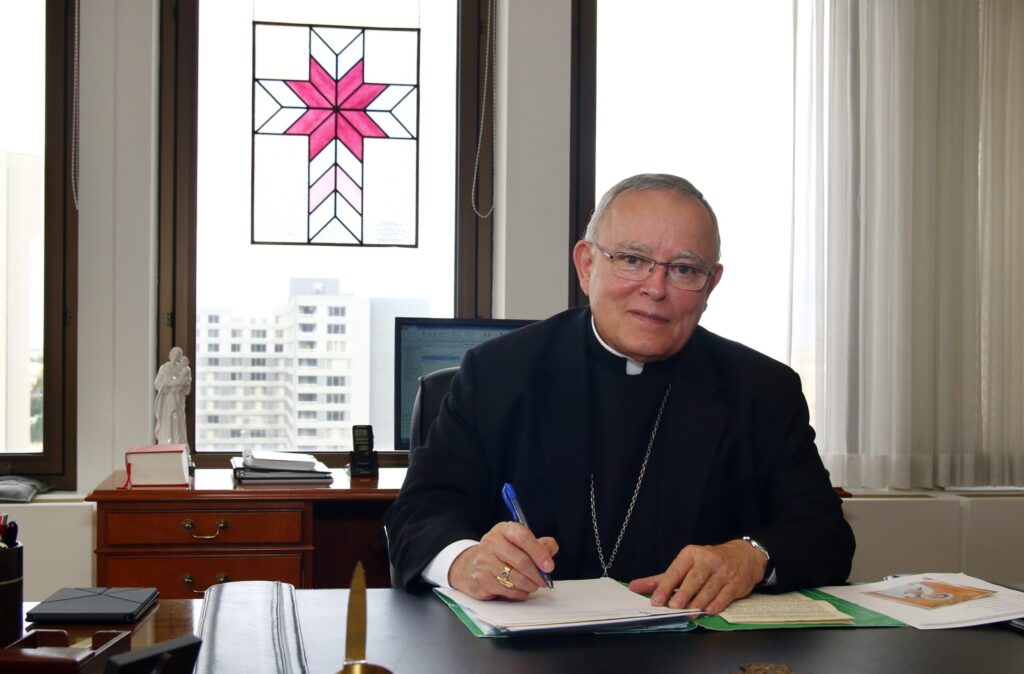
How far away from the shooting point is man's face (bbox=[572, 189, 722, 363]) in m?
1.79

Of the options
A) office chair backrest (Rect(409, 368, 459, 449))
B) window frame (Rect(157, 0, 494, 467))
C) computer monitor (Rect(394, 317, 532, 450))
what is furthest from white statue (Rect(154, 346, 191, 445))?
office chair backrest (Rect(409, 368, 459, 449))

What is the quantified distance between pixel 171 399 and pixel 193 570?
64 cm

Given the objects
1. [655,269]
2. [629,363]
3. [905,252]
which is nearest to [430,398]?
[629,363]

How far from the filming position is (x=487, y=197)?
13.6 ft

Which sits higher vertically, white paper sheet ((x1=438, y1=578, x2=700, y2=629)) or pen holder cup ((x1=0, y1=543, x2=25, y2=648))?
pen holder cup ((x1=0, y1=543, x2=25, y2=648))

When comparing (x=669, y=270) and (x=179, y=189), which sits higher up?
(x=179, y=189)

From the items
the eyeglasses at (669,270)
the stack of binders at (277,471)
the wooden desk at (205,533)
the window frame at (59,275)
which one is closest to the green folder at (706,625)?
the eyeglasses at (669,270)

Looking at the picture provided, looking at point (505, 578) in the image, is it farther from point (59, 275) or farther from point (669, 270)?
point (59, 275)

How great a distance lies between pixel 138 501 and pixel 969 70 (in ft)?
11.9

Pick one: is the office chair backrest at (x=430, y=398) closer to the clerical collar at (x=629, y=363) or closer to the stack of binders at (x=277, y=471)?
the clerical collar at (x=629, y=363)

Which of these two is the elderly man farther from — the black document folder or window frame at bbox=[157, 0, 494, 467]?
window frame at bbox=[157, 0, 494, 467]

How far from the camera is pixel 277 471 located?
3236 millimetres

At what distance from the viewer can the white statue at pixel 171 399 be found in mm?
3387

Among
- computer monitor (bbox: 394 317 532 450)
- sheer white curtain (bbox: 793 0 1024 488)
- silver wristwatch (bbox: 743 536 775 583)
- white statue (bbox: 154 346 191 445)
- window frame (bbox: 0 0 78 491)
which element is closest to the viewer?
silver wristwatch (bbox: 743 536 775 583)
